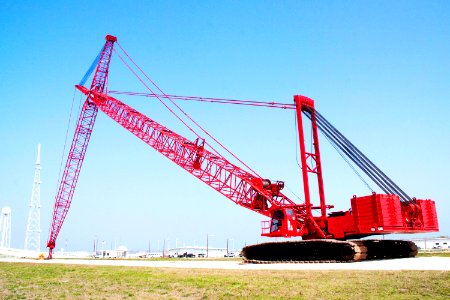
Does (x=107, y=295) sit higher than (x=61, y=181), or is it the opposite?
(x=61, y=181)

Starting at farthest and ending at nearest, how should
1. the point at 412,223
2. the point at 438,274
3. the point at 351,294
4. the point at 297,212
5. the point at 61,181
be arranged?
the point at 61,181 < the point at 297,212 < the point at 412,223 < the point at 438,274 < the point at 351,294

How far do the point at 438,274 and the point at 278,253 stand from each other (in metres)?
14.5

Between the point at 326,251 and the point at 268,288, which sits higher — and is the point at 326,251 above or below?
above

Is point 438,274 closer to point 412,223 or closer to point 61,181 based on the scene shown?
point 412,223

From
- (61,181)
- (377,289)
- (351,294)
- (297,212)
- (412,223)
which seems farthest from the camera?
(61,181)

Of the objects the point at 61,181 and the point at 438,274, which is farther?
the point at 61,181

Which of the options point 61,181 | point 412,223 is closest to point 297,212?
point 412,223

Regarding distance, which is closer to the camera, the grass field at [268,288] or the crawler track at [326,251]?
the grass field at [268,288]

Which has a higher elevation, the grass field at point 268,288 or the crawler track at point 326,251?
the crawler track at point 326,251

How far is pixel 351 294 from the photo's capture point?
33.0ft

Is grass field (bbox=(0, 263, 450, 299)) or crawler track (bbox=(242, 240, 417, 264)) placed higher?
crawler track (bbox=(242, 240, 417, 264))

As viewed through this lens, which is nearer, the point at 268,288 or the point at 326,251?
the point at 268,288

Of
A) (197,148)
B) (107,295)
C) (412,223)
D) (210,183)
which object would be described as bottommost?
(107,295)

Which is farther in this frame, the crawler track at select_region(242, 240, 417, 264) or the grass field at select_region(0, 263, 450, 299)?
the crawler track at select_region(242, 240, 417, 264)
